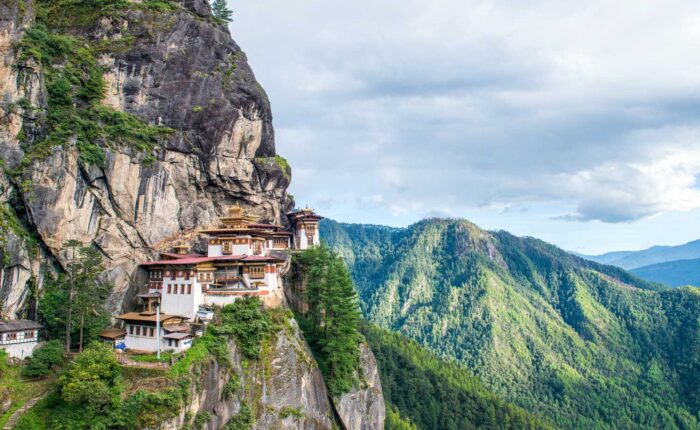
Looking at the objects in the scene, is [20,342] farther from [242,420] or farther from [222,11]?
[222,11]

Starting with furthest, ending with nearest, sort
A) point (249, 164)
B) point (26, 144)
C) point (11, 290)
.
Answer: point (249, 164) < point (26, 144) < point (11, 290)

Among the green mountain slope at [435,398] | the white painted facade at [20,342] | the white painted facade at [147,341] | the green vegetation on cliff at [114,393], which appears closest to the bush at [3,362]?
the white painted facade at [20,342]

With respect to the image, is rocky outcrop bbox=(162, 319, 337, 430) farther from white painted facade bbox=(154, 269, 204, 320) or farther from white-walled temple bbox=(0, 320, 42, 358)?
white-walled temple bbox=(0, 320, 42, 358)

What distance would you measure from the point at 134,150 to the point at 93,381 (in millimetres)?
31433

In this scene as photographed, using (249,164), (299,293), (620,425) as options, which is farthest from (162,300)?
(620,425)

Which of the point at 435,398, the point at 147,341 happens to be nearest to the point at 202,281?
the point at 147,341

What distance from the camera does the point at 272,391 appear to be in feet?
177

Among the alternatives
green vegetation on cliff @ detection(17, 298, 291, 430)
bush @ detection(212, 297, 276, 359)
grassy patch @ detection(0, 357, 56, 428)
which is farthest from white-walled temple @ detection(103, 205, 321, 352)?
grassy patch @ detection(0, 357, 56, 428)

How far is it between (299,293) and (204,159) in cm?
2278

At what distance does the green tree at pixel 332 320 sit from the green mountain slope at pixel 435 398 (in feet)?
164

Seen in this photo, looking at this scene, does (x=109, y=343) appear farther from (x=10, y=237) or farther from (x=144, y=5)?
(x=144, y=5)

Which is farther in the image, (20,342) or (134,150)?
(134,150)

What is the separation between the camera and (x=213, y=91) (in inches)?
2891

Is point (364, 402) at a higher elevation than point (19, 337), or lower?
lower
